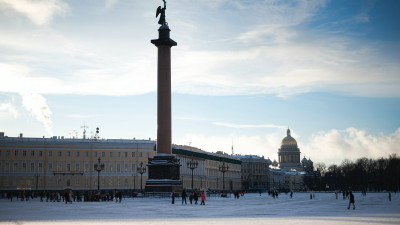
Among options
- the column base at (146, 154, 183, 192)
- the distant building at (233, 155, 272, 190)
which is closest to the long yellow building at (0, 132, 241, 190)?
the column base at (146, 154, 183, 192)

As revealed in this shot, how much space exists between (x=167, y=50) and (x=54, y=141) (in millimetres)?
51196

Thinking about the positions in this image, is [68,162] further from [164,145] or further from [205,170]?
[164,145]

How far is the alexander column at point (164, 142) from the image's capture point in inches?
2376

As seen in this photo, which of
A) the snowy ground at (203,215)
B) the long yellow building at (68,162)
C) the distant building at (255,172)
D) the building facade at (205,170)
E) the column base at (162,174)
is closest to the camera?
the snowy ground at (203,215)

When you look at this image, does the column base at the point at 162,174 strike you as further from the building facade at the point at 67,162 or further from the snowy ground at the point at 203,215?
the building facade at the point at 67,162

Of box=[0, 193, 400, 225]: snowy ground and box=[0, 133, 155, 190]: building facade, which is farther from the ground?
box=[0, 133, 155, 190]: building facade

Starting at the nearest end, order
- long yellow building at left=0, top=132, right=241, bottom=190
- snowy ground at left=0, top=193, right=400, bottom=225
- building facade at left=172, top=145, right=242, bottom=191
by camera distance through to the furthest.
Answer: snowy ground at left=0, top=193, right=400, bottom=225 < long yellow building at left=0, top=132, right=241, bottom=190 < building facade at left=172, top=145, right=242, bottom=191

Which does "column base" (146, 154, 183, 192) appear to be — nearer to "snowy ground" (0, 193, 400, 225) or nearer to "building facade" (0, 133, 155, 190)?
"snowy ground" (0, 193, 400, 225)

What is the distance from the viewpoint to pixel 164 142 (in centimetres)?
6125

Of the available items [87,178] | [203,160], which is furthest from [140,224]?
[203,160]

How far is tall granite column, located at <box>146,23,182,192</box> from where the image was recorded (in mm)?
60338

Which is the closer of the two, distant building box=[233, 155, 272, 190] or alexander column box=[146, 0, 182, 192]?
alexander column box=[146, 0, 182, 192]

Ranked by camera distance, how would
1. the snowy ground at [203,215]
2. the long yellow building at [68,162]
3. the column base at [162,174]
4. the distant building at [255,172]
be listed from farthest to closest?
1. the distant building at [255,172]
2. the long yellow building at [68,162]
3. the column base at [162,174]
4. the snowy ground at [203,215]

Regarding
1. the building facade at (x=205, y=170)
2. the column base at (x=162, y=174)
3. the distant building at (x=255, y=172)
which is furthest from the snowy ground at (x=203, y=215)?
the distant building at (x=255, y=172)
